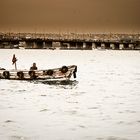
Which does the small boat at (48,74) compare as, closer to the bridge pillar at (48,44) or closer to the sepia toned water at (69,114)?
the sepia toned water at (69,114)

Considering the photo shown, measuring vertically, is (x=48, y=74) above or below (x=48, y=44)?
below

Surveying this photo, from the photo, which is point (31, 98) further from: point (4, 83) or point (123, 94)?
point (4, 83)

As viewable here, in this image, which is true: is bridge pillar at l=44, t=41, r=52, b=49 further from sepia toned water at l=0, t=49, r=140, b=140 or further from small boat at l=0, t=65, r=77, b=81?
sepia toned water at l=0, t=49, r=140, b=140

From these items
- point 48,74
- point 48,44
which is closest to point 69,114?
point 48,74

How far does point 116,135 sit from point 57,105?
6.82 meters

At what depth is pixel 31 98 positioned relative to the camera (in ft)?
78.9

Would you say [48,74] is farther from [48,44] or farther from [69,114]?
[48,44]

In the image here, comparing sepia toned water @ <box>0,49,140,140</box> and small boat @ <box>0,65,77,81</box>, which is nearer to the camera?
sepia toned water @ <box>0,49,140,140</box>

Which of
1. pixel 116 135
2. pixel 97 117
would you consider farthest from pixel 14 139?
pixel 97 117

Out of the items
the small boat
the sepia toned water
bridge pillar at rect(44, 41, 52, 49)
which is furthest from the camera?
bridge pillar at rect(44, 41, 52, 49)

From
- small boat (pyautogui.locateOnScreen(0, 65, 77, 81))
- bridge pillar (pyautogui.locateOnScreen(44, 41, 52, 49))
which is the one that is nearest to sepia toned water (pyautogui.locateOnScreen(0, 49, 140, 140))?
small boat (pyautogui.locateOnScreen(0, 65, 77, 81))

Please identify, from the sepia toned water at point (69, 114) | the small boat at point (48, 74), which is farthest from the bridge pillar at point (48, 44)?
the sepia toned water at point (69, 114)

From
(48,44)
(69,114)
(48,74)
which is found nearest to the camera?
(69,114)

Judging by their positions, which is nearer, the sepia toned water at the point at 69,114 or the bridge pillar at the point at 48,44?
the sepia toned water at the point at 69,114
